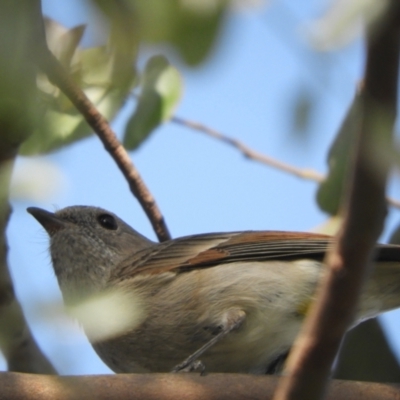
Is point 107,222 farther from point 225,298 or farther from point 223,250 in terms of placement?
point 225,298

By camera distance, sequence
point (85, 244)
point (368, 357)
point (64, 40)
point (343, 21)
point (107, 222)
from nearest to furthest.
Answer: point (343, 21), point (64, 40), point (368, 357), point (85, 244), point (107, 222)

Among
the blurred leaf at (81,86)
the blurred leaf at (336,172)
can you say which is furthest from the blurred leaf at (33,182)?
the blurred leaf at (336,172)

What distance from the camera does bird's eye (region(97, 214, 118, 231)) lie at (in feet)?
20.6

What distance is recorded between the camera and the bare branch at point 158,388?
10.6ft

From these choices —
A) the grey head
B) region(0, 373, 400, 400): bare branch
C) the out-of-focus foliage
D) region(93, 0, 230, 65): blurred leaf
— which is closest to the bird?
the grey head

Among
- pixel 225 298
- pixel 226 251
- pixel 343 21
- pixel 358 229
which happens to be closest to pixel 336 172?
pixel 226 251

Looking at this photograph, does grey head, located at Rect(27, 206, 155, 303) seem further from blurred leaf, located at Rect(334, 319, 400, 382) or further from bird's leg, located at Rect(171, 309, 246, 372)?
blurred leaf, located at Rect(334, 319, 400, 382)

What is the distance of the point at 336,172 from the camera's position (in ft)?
15.2

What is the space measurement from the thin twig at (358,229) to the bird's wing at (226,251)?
7.56ft

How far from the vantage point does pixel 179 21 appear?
6.70 feet

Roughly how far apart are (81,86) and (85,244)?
276 cm

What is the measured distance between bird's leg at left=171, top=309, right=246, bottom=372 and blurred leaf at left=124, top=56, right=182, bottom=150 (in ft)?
3.97

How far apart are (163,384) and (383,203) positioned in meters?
1.76

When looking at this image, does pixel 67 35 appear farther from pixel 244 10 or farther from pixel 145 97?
pixel 244 10
